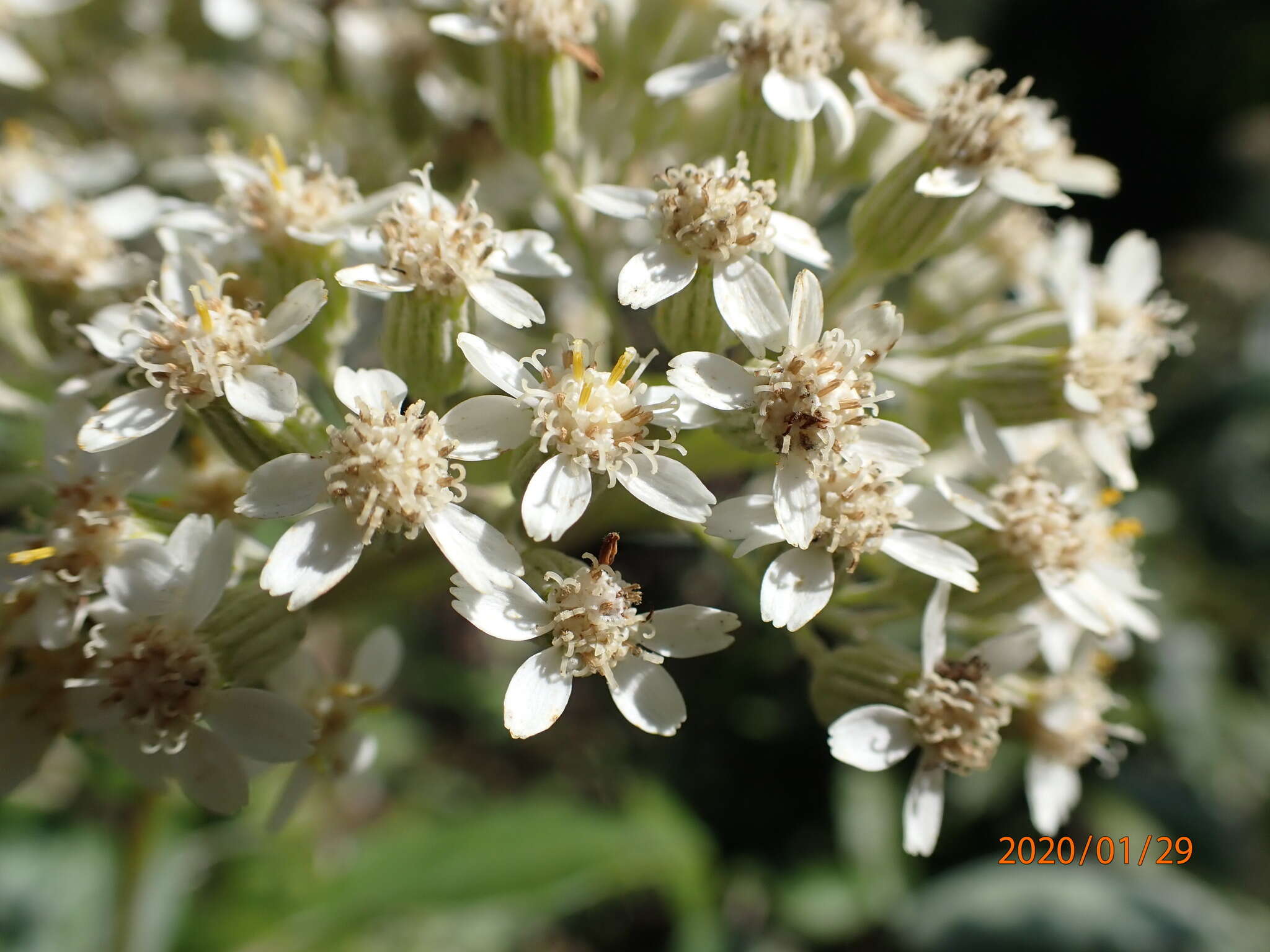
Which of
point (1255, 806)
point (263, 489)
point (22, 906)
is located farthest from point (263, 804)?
point (1255, 806)

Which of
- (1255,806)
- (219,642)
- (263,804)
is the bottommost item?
(263,804)

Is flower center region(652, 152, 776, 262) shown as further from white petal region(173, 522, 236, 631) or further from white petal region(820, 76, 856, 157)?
white petal region(173, 522, 236, 631)

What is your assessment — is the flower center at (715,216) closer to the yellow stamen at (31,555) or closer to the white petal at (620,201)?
the white petal at (620,201)

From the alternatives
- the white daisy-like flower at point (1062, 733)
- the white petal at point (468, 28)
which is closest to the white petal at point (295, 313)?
the white petal at point (468, 28)

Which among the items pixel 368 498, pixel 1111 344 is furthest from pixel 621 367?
Answer: pixel 1111 344

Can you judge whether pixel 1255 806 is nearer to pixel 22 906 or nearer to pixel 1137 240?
pixel 1137 240

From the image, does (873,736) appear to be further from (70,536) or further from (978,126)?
(70,536)

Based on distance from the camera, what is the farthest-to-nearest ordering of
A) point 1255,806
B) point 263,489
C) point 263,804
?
point 1255,806, point 263,804, point 263,489
